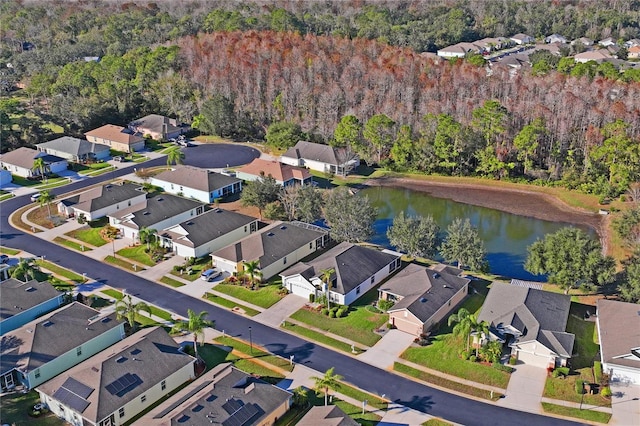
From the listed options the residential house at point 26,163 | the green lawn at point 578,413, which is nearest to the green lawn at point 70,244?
the residential house at point 26,163

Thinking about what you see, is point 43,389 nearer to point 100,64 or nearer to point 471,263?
point 471,263

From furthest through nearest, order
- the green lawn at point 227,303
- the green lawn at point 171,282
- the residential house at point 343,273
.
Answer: the green lawn at point 171,282 < the residential house at point 343,273 < the green lawn at point 227,303

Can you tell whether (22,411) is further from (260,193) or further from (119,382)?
(260,193)

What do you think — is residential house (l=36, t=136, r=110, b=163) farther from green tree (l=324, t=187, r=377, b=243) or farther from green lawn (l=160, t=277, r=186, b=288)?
green tree (l=324, t=187, r=377, b=243)

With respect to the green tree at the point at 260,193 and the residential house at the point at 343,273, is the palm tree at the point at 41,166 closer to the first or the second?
the green tree at the point at 260,193

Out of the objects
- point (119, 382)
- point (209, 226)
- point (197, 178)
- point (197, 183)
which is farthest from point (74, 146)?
point (119, 382)

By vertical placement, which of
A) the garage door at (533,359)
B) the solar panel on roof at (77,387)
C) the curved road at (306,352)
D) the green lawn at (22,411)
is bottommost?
the green lawn at (22,411)
